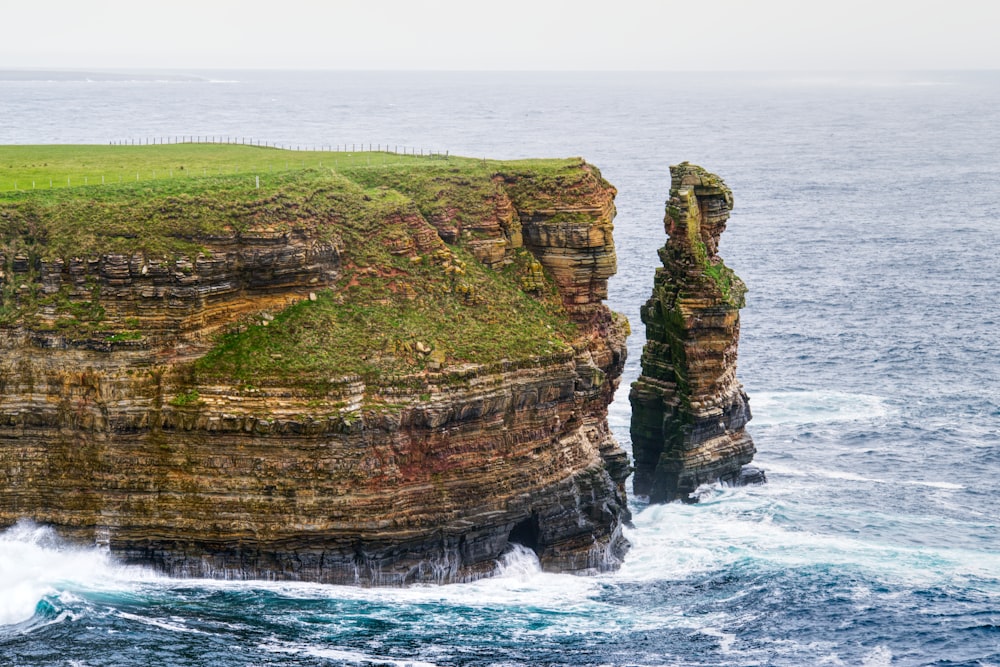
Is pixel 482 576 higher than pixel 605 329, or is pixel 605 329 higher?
pixel 605 329

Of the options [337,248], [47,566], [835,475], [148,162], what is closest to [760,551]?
[835,475]

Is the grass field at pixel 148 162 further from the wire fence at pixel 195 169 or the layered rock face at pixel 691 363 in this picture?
the layered rock face at pixel 691 363

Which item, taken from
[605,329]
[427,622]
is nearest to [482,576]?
[427,622]

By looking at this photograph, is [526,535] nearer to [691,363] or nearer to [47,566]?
[691,363]

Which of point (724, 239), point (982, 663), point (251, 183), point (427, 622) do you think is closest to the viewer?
point (982, 663)

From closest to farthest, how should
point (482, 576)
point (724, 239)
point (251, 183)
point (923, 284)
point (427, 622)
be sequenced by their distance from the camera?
point (427, 622), point (482, 576), point (251, 183), point (923, 284), point (724, 239)

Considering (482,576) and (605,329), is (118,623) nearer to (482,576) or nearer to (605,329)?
(482,576)
